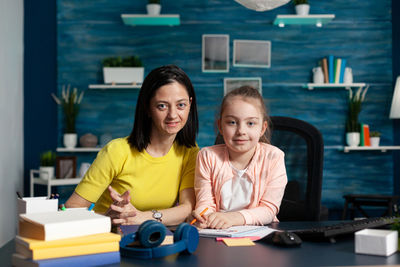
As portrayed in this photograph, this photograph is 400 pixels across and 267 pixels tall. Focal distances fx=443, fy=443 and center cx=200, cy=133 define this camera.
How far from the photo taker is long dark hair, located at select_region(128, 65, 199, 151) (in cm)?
163

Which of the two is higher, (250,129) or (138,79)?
(138,79)

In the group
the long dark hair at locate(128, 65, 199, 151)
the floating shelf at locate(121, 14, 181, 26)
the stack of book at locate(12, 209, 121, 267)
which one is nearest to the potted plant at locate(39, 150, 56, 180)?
the floating shelf at locate(121, 14, 181, 26)

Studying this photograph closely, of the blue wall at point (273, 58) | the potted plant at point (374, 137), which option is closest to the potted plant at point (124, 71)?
the blue wall at point (273, 58)

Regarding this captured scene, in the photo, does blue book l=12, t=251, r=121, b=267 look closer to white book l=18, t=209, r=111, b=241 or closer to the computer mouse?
white book l=18, t=209, r=111, b=241

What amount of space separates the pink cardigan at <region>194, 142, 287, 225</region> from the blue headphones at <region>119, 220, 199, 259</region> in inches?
18.0

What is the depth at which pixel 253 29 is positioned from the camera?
172 inches

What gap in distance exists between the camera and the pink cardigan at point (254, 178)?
1.53 meters

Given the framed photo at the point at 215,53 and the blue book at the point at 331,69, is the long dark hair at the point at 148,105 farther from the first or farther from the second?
the blue book at the point at 331,69

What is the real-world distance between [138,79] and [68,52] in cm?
78

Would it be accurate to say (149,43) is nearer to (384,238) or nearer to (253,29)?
(253,29)

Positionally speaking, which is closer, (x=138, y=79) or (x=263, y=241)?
(x=263, y=241)

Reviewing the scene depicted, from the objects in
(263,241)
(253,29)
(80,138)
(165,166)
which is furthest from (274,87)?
(263,241)

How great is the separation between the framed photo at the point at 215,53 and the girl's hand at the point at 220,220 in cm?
312

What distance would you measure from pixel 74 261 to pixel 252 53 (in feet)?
12.2
